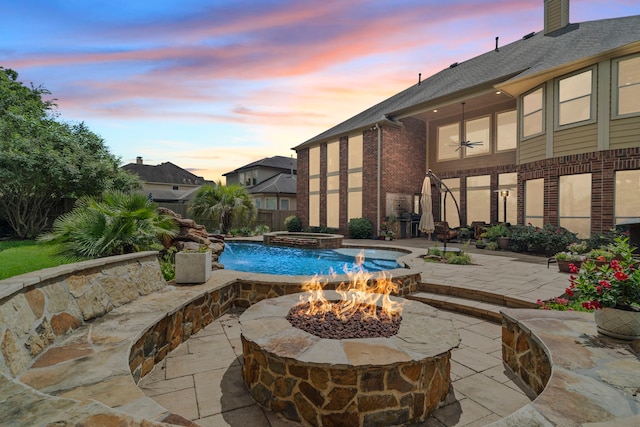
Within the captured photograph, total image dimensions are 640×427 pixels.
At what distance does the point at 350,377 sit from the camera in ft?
7.88

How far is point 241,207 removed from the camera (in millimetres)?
16906

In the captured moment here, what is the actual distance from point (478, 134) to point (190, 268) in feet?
51.1

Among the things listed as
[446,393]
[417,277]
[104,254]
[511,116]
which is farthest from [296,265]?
[511,116]

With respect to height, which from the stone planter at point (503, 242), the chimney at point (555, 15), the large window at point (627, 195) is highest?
the chimney at point (555, 15)

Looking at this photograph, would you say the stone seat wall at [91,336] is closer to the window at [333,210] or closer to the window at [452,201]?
the window at [333,210]

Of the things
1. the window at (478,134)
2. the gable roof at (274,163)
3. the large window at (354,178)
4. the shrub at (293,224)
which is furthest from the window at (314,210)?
the gable roof at (274,163)

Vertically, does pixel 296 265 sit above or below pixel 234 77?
below

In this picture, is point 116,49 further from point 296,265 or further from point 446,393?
point 446,393

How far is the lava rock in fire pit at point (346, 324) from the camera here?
3004 mm

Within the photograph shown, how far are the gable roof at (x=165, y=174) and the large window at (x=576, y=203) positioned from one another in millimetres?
33875

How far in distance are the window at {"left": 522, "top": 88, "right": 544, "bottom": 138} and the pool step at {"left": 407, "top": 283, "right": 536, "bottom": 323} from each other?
920 centimetres

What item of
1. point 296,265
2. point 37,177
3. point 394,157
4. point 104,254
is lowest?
point 296,265

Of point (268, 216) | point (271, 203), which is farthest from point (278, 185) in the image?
point (268, 216)

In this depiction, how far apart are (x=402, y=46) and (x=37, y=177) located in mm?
13127
